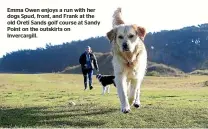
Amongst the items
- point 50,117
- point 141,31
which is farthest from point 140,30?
point 50,117

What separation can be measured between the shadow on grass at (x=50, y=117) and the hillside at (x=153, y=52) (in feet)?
426

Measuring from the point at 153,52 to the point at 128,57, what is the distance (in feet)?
451

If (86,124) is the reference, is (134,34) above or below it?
above

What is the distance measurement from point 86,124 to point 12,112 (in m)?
2.61

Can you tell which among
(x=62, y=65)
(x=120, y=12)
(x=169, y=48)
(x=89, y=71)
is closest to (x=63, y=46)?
(x=62, y=65)

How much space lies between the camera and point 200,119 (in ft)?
38.3

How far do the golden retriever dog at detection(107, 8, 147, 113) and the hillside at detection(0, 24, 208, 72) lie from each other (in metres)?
131

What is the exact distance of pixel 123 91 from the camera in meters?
10.8

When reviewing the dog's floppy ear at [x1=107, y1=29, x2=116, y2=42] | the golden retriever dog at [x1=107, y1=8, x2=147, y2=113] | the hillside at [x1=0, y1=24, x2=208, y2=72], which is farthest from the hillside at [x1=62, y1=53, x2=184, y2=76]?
the dog's floppy ear at [x1=107, y1=29, x2=116, y2=42]

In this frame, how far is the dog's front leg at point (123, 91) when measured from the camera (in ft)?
34.5

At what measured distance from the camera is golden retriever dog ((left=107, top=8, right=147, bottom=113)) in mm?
10922

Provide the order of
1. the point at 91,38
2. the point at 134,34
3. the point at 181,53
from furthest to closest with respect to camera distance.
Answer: the point at 91,38
the point at 181,53
the point at 134,34

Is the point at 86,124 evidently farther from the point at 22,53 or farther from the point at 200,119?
the point at 22,53

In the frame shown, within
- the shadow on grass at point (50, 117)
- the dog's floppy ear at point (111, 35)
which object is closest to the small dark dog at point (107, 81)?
the shadow on grass at point (50, 117)
